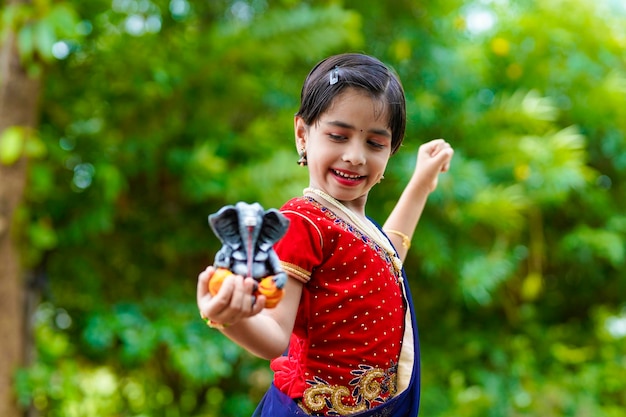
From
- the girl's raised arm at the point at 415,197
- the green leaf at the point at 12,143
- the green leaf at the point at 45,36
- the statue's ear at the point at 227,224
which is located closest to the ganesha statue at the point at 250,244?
the statue's ear at the point at 227,224

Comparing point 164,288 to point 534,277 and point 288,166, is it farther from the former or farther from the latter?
point 534,277

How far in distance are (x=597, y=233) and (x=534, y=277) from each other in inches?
11.2

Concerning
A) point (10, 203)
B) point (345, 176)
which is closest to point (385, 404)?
point (345, 176)

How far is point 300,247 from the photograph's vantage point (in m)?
0.90

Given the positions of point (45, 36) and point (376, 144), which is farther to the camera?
point (45, 36)

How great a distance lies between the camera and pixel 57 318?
2.73m

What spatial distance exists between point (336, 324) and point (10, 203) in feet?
4.94

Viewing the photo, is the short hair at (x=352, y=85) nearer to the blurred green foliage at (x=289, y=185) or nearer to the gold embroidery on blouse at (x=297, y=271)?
the gold embroidery on blouse at (x=297, y=271)

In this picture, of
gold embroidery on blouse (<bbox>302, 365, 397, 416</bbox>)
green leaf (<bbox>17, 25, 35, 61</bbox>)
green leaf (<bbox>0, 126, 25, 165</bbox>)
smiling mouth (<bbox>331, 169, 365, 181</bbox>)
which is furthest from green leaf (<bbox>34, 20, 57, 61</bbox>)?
gold embroidery on blouse (<bbox>302, 365, 397, 416</bbox>)

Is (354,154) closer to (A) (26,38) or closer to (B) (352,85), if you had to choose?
(B) (352,85)

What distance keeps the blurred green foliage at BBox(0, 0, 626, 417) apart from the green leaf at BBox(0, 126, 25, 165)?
0.04 ft

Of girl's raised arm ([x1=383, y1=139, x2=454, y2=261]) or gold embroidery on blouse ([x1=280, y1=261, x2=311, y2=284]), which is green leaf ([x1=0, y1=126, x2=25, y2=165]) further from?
gold embroidery on blouse ([x1=280, y1=261, x2=311, y2=284])

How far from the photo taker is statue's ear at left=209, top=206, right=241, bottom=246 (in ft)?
2.39

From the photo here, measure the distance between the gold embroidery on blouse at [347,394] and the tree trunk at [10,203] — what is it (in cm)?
150
